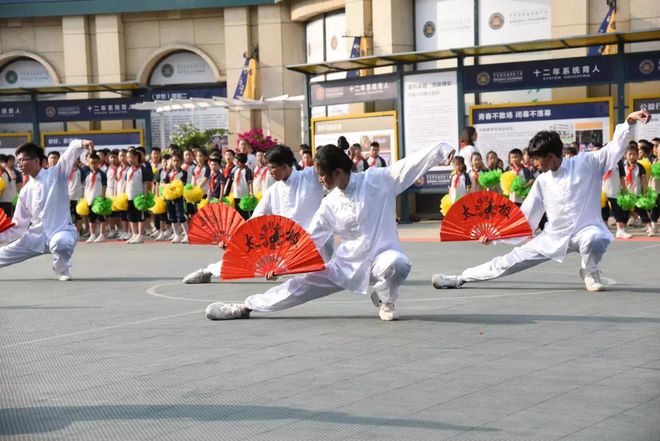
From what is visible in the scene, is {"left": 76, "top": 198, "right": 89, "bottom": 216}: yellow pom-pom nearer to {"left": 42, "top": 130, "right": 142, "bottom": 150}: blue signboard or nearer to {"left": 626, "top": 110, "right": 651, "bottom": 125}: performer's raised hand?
{"left": 42, "top": 130, "right": 142, "bottom": 150}: blue signboard

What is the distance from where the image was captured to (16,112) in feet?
83.3

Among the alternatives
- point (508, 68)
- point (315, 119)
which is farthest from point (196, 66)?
point (508, 68)

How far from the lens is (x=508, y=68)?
61.9ft

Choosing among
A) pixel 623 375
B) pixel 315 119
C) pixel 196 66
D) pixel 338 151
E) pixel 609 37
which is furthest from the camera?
pixel 196 66

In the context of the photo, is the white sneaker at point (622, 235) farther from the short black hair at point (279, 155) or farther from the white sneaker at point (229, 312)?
the white sneaker at point (229, 312)

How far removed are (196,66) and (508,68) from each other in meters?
15.4

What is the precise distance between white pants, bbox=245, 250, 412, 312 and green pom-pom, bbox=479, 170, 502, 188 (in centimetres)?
885

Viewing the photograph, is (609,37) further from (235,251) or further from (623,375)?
(623,375)

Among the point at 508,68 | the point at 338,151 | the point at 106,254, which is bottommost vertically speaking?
the point at 106,254

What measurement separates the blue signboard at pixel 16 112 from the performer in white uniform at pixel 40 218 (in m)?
13.6

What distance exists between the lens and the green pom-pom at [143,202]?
722 inches

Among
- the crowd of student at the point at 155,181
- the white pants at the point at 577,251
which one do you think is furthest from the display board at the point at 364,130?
the white pants at the point at 577,251

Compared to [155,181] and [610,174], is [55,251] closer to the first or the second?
[155,181]

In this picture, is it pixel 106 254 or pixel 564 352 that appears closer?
pixel 564 352
